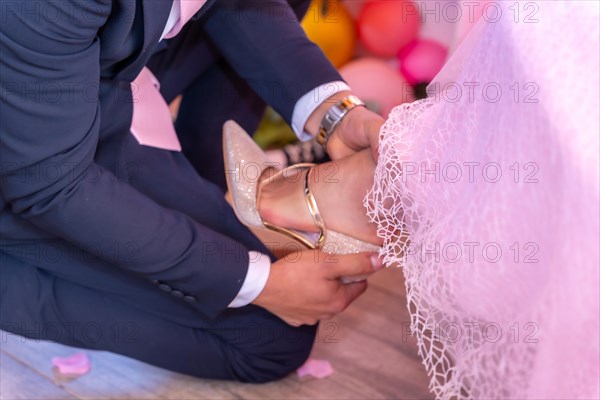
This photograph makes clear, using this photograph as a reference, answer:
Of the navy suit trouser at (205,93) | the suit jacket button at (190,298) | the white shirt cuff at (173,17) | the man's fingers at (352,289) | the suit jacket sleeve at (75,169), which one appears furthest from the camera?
the navy suit trouser at (205,93)

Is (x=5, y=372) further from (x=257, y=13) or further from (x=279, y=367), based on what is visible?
(x=257, y=13)

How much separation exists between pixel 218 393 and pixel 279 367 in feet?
0.31

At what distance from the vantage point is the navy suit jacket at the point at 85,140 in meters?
0.70

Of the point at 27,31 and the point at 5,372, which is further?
the point at 5,372

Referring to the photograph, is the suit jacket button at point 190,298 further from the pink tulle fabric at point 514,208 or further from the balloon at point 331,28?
the balloon at point 331,28

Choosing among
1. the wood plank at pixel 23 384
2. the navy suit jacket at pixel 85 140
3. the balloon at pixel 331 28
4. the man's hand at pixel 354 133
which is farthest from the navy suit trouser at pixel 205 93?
the balloon at pixel 331 28

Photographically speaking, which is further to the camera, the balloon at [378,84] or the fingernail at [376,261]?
the balloon at [378,84]

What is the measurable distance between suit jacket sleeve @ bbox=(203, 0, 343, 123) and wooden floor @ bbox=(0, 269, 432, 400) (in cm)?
39

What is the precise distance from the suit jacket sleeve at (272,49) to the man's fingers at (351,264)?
261 mm

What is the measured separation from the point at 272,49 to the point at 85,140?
440 mm

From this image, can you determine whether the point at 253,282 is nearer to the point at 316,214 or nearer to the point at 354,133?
the point at 316,214

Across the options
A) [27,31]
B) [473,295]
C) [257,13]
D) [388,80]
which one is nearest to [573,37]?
[473,295]

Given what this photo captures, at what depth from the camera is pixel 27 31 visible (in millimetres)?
688

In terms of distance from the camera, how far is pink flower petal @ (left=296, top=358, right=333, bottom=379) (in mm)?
1127
